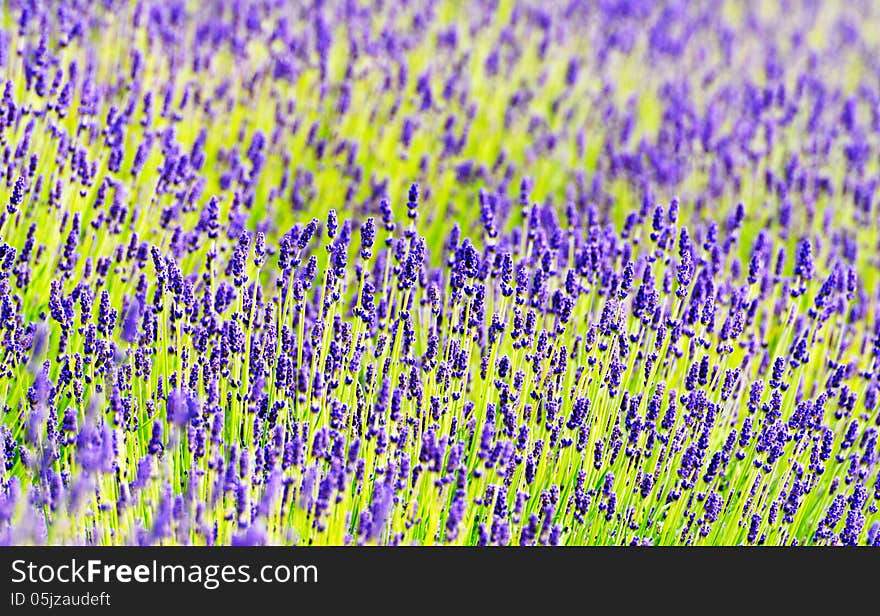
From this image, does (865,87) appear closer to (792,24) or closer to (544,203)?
(792,24)

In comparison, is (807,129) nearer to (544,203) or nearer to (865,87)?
(865,87)

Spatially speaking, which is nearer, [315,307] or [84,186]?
[84,186]

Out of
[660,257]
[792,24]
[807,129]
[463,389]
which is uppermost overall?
[792,24]

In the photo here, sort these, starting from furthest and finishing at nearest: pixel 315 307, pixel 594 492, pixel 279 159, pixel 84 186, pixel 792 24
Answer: pixel 792 24
pixel 279 159
pixel 315 307
pixel 84 186
pixel 594 492

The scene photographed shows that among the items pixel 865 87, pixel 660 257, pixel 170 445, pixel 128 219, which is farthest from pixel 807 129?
pixel 170 445
